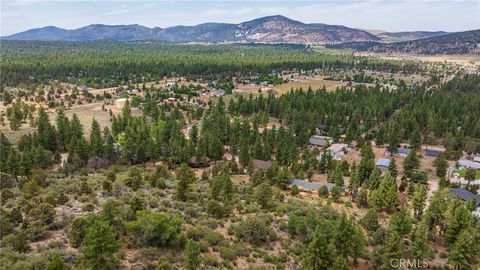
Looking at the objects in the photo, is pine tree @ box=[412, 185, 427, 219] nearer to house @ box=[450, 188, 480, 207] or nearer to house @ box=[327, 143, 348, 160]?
house @ box=[450, 188, 480, 207]

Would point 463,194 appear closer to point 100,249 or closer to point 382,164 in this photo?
point 382,164

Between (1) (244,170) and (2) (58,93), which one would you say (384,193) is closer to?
(1) (244,170)

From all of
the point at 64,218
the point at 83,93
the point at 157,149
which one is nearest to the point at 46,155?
the point at 157,149

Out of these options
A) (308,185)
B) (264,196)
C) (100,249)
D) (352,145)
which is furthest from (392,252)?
(352,145)

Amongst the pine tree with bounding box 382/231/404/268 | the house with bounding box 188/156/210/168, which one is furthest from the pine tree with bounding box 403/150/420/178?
the house with bounding box 188/156/210/168

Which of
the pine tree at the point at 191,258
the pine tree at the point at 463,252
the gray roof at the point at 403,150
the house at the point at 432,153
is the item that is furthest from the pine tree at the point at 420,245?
the house at the point at 432,153

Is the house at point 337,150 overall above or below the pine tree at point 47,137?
below

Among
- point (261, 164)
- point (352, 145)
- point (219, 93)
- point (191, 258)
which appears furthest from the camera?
point (219, 93)

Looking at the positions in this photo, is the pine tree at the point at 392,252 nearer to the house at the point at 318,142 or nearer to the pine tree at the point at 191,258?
the pine tree at the point at 191,258
